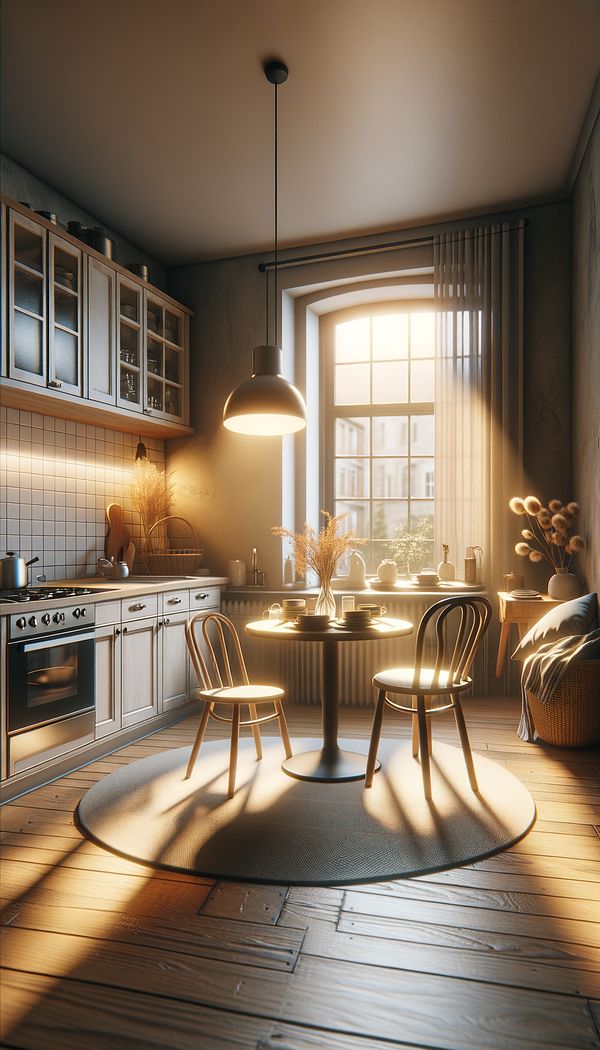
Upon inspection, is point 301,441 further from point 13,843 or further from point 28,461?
point 13,843

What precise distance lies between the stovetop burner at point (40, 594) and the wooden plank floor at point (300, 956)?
96cm

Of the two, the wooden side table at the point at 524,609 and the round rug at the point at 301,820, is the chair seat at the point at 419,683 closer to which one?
the round rug at the point at 301,820

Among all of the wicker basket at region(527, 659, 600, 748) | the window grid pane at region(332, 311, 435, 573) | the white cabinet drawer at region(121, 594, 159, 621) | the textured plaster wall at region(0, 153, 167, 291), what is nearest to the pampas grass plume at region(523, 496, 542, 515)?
the window grid pane at region(332, 311, 435, 573)

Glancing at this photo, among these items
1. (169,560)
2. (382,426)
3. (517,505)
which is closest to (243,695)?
(169,560)

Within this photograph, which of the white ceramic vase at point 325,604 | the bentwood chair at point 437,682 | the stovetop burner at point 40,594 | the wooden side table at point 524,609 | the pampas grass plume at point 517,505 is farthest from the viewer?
the pampas grass plume at point 517,505

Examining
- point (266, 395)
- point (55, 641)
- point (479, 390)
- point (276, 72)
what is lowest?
point (55, 641)

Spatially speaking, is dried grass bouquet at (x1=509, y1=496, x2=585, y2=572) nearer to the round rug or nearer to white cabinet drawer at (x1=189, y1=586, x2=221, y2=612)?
the round rug

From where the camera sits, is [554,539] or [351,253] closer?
[554,539]

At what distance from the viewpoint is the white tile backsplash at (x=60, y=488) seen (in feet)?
12.4

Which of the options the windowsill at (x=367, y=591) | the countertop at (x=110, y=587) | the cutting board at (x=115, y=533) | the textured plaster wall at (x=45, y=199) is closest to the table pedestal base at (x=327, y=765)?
the countertop at (x=110, y=587)

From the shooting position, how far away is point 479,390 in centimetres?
460

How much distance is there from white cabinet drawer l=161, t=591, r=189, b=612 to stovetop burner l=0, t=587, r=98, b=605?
572 millimetres

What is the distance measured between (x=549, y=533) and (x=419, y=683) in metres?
1.77

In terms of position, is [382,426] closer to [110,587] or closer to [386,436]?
[386,436]
